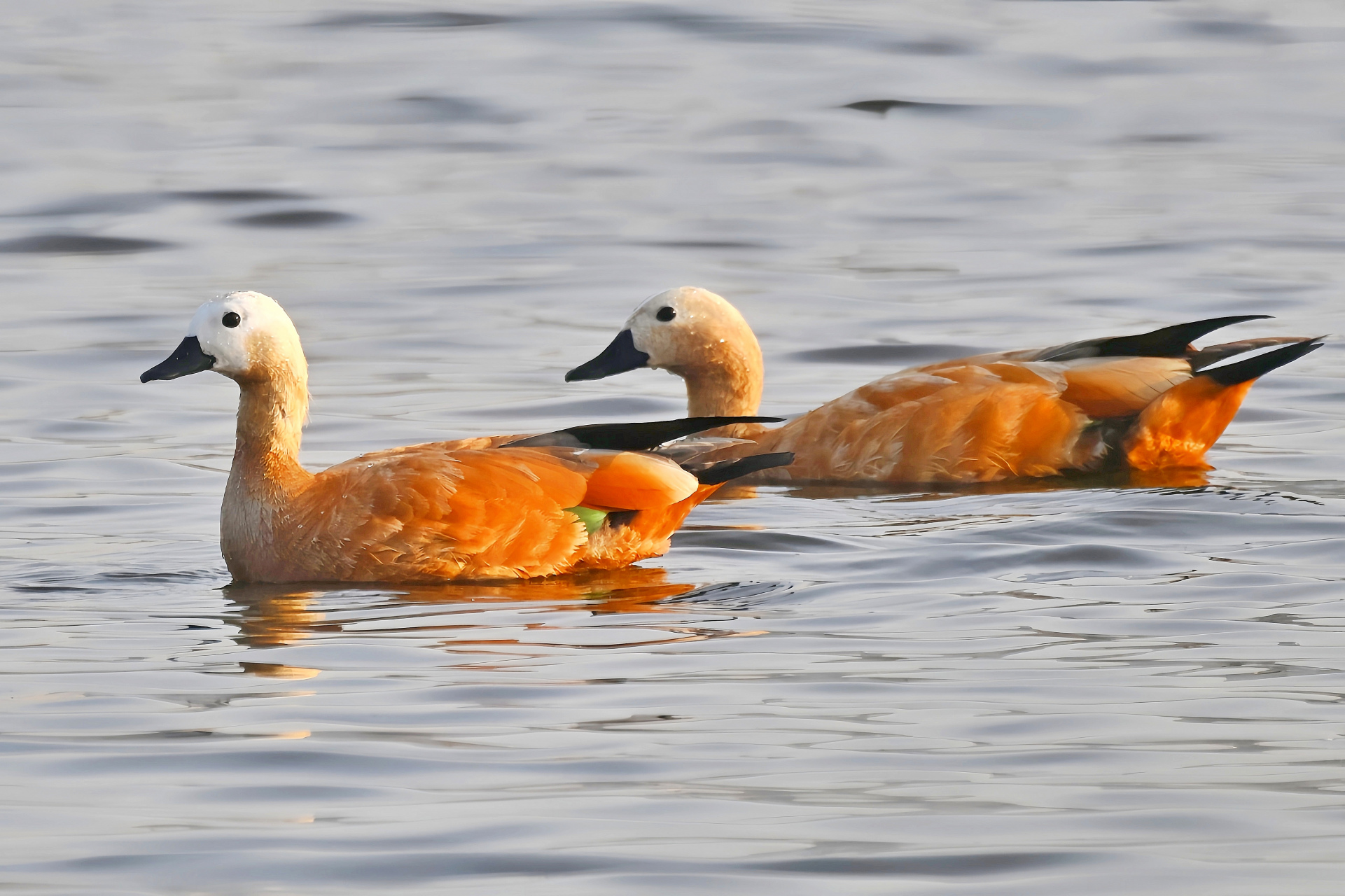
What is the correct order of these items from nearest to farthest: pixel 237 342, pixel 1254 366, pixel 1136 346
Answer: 1. pixel 237 342
2. pixel 1254 366
3. pixel 1136 346

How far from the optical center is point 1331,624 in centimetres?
718

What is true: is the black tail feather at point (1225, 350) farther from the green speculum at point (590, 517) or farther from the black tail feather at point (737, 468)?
the green speculum at point (590, 517)

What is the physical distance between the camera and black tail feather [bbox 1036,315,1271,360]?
1049 centimetres

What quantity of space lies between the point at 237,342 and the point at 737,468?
6.65 feet

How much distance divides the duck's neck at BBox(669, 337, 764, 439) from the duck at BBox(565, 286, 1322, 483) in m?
0.87

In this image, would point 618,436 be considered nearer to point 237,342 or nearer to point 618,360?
point 237,342

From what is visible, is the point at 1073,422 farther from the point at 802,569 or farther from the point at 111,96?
the point at 111,96

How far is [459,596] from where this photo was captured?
8.21 m

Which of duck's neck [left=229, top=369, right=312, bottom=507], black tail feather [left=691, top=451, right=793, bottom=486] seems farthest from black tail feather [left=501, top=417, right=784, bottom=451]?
duck's neck [left=229, top=369, right=312, bottom=507]

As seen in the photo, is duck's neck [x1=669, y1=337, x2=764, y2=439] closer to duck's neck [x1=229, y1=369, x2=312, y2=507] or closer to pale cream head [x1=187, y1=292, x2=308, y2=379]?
duck's neck [x1=229, y1=369, x2=312, y2=507]

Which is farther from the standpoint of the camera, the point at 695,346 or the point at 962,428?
the point at 695,346

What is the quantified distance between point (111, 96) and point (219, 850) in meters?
20.3

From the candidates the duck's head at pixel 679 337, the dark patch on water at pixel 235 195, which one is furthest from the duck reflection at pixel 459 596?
the dark patch on water at pixel 235 195

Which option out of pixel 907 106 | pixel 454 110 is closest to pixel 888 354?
pixel 907 106
